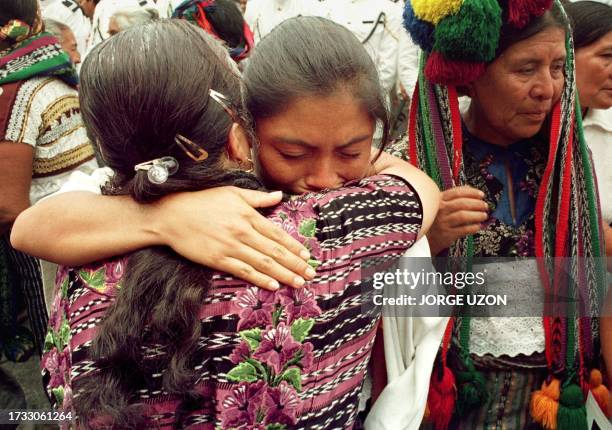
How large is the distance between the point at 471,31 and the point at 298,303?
0.89 meters

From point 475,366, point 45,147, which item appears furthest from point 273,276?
point 45,147

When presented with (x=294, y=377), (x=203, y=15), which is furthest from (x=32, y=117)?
(x=294, y=377)

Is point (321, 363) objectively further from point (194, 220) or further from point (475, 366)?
point (475, 366)

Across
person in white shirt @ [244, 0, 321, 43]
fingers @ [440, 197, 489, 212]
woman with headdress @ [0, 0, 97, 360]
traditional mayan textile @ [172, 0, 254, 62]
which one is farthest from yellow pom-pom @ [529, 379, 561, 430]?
person in white shirt @ [244, 0, 321, 43]

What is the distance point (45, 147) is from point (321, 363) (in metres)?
1.85

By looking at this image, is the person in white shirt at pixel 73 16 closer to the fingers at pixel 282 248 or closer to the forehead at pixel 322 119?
the forehead at pixel 322 119

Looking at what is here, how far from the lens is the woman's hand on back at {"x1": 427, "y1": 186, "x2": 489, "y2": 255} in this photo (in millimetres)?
1554

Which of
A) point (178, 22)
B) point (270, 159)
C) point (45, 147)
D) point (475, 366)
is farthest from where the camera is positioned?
point (45, 147)

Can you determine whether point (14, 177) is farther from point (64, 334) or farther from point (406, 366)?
point (406, 366)

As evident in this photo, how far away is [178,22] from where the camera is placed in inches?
44.3

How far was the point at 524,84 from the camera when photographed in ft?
5.40

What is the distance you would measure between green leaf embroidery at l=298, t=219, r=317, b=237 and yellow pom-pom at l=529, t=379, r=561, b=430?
101cm

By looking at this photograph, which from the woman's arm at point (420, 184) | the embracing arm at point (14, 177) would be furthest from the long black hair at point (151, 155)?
the embracing arm at point (14, 177)

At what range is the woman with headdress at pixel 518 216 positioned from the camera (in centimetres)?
160
